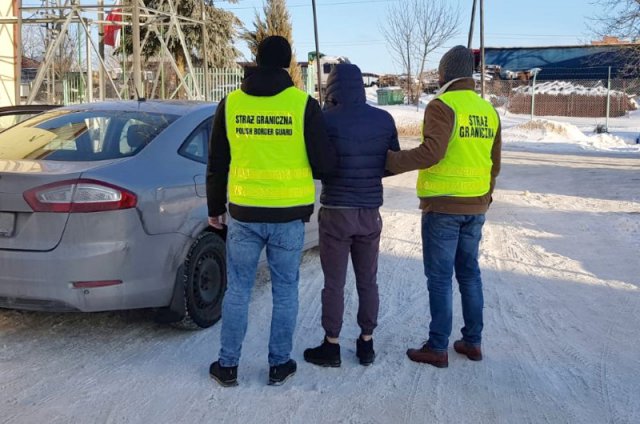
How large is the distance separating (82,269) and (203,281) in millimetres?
931

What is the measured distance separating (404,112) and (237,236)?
97.6 ft

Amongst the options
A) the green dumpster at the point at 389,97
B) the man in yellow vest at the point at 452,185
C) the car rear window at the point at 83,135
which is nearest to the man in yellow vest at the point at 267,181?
the man in yellow vest at the point at 452,185

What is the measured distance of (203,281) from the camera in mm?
4570

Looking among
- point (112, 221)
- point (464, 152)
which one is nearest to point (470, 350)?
point (464, 152)

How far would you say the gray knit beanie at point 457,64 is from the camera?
3.96m

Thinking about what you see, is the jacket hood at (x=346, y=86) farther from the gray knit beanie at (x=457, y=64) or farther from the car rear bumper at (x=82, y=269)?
the car rear bumper at (x=82, y=269)

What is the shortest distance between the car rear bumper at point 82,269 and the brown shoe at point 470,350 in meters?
2.09

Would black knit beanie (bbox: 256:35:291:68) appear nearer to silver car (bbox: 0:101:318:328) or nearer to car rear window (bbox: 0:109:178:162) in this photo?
silver car (bbox: 0:101:318:328)

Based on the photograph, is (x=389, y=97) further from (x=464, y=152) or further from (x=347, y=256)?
(x=347, y=256)

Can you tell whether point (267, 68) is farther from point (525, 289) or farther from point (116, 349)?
point (525, 289)

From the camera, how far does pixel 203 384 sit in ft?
12.1

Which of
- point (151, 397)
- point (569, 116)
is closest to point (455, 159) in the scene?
point (151, 397)

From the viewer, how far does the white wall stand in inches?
604

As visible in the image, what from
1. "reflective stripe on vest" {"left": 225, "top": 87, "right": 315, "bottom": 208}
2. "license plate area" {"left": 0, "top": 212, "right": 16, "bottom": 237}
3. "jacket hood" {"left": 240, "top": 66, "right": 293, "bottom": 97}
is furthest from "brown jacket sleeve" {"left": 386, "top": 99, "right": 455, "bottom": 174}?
"license plate area" {"left": 0, "top": 212, "right": 16, "bottom": 237}
